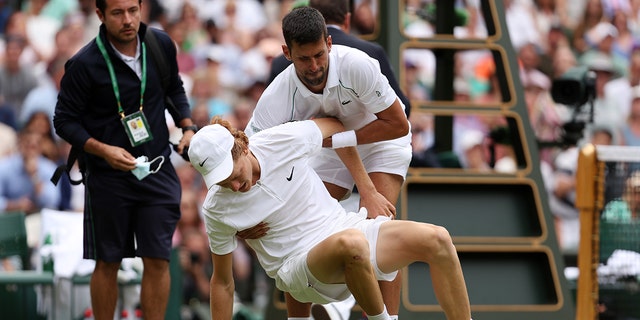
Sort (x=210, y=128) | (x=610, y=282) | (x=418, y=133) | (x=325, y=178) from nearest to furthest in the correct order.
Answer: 1. (x=210, y=128)
2. (x=325, y=178)
3. (x=610, y=282)
4. (x=418, y=133)

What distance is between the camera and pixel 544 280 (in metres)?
9.51

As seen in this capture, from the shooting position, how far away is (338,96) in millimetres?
6660

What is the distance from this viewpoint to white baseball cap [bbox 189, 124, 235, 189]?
5957mm

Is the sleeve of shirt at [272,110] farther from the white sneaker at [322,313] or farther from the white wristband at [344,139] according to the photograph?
the white sneaker at [322,313]

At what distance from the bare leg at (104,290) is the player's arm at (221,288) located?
1420 mm

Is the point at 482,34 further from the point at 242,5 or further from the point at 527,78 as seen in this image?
the point at 242,5

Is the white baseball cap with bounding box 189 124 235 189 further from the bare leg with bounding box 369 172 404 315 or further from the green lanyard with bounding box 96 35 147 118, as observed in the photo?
the green lanyard with bounding box 96 35 147 118

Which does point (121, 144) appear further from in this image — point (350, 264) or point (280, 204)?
point (350, 264)

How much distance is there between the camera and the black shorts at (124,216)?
7727 mm

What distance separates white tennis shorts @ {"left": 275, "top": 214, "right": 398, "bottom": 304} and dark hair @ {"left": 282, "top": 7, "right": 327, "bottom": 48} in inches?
40.9

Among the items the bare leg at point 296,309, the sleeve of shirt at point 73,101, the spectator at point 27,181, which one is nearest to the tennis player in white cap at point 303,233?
the bare leg at point 296,309

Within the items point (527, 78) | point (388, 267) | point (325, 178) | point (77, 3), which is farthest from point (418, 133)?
point (388, 267)

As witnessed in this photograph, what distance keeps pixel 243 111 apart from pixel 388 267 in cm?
610

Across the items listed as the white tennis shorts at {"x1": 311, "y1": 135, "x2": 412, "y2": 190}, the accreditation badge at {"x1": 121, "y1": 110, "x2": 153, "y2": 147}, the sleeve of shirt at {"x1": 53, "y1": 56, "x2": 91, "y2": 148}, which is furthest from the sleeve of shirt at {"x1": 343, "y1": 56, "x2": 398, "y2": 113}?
the sleeve of shirt at {"x1": 53, "y1": 56, "x2": 91, "y2": 148}
